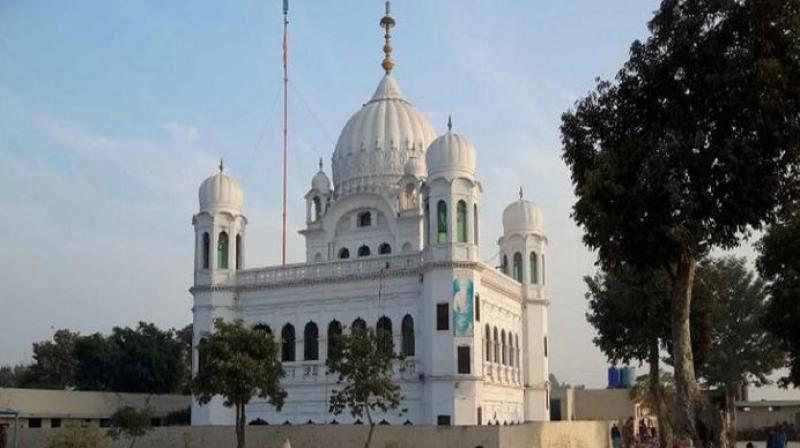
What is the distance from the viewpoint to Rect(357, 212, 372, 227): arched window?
4859 centimetres

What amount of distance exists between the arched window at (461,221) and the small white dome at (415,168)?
7133 mm

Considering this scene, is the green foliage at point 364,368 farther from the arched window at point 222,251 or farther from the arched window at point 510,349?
the arched window at point 222,251

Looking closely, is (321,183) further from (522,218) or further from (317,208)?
(522,218)

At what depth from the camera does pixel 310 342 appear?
140ft

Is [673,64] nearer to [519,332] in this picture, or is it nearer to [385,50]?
[519,332]

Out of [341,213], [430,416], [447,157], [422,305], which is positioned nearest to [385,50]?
[341,213]

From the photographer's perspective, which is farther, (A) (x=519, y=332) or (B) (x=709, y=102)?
(A) (x=519, y=332)

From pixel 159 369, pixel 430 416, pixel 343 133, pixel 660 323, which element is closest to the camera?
pixel 660 323

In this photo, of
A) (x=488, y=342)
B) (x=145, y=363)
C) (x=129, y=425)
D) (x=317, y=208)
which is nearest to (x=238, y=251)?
(x=317, y=208)

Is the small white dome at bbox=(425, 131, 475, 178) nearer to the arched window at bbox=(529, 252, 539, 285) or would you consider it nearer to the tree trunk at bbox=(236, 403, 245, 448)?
the arched window at bbox=(529, 252, 539, 285)

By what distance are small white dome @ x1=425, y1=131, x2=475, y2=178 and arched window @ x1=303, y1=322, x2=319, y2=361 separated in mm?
8249

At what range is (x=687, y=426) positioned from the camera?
→ 21.4m

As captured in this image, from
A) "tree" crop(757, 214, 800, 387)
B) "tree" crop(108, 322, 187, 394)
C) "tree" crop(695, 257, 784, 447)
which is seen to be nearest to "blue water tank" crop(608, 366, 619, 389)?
"tree" crop(695, 257, 784, 447)

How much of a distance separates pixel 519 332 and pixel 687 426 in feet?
86.0
